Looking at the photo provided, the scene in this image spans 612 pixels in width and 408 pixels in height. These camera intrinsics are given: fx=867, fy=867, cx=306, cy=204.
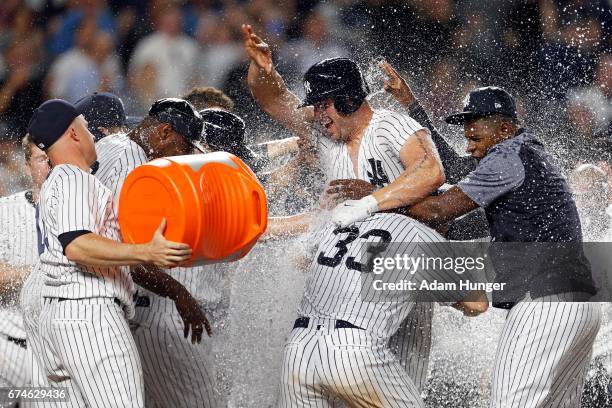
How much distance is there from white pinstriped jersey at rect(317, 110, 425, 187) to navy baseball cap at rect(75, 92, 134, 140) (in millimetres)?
1401

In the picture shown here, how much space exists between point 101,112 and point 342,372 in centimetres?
212

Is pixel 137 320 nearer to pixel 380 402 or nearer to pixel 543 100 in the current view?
pixel 380 402

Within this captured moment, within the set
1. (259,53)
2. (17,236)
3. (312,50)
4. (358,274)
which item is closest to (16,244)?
(17,236)

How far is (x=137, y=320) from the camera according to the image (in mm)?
3848

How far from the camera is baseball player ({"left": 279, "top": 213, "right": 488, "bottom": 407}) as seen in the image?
3.31 metres

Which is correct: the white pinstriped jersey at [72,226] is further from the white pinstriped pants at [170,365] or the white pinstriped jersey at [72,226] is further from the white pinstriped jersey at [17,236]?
the white pinstriped jersey at [17,236]

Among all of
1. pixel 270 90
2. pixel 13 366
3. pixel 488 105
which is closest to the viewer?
→ pixel 488 105

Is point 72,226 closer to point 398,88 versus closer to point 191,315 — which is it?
point 191,315

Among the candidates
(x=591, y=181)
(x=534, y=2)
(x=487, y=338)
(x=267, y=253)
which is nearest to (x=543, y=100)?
(x=534, y=2)

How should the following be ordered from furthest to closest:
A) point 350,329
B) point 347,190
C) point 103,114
→ point 103,114, point 347,190, point 350,329

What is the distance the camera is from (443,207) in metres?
3.56

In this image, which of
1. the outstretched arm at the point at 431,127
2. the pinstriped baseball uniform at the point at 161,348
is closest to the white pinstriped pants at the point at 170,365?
the pinstriped baseball uniform at the point at 161,348

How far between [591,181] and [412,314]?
1700mm

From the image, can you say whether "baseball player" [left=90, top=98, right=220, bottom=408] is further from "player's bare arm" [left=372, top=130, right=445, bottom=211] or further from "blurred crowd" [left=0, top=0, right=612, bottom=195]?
"blurred crowd" [left=0, top=0, right=612, bottom=195]
